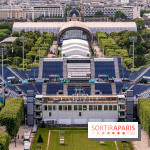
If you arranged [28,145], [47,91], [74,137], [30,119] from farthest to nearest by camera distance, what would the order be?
[47,91], [30,119], [74,137], [28,145]

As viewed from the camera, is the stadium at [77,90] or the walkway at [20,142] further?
the stadium at [77,90]

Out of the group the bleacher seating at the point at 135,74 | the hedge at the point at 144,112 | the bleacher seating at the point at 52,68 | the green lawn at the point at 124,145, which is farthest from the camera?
the bleacher seating at the point at 135,74

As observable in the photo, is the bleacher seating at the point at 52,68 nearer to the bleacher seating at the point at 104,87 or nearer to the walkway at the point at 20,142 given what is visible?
the bleacher seating at the point at 104,87

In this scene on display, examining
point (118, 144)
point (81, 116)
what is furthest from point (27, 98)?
point (118, 144)

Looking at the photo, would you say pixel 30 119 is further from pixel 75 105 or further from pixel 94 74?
pixel 94 74

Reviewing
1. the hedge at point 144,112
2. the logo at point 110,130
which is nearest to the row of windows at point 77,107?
the hedge at point 144,112

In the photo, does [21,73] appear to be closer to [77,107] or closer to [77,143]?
[77,107]

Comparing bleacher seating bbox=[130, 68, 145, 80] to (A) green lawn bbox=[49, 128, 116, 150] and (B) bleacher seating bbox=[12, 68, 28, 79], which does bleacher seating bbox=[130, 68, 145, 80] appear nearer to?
(B) bleacher seating bbox=[12, 68, 28, 79]
